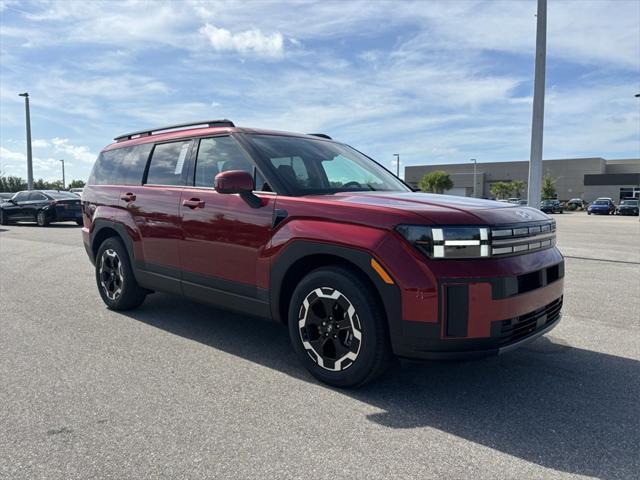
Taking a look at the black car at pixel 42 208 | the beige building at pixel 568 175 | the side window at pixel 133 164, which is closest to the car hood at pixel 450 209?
the side window at pixel 133 164

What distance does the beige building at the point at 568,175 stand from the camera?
230ft

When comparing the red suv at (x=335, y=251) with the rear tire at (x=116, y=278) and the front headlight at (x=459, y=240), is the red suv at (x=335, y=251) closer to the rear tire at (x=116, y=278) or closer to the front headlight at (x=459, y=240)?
the front headlight at (x=459, y=240)

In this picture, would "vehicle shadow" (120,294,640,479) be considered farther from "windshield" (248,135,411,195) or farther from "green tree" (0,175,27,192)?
"green tree" (0,175,27,192)

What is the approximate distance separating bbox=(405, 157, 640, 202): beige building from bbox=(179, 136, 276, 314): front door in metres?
59.2

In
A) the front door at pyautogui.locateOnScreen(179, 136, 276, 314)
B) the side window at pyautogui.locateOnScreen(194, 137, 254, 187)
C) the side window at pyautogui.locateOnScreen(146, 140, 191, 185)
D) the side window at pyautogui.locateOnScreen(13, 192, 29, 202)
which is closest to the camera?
the front door at pyautogui.locateOnScreen(179, 136, 276, 314)

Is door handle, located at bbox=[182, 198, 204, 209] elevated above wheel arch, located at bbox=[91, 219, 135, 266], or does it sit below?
above

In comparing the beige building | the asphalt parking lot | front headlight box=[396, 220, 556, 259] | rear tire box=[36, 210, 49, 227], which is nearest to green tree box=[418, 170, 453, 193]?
the beige building

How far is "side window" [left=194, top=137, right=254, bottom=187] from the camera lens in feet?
14.0

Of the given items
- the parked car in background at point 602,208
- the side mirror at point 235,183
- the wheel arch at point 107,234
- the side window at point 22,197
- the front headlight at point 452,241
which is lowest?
the parked car in background at point 602,208

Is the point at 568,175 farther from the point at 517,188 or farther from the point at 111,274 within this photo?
the point at 111,274

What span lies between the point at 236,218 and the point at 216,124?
1143mm

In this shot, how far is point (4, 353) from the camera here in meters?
4.28

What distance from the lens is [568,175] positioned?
78875 millimetres

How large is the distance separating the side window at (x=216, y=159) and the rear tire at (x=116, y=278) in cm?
147
